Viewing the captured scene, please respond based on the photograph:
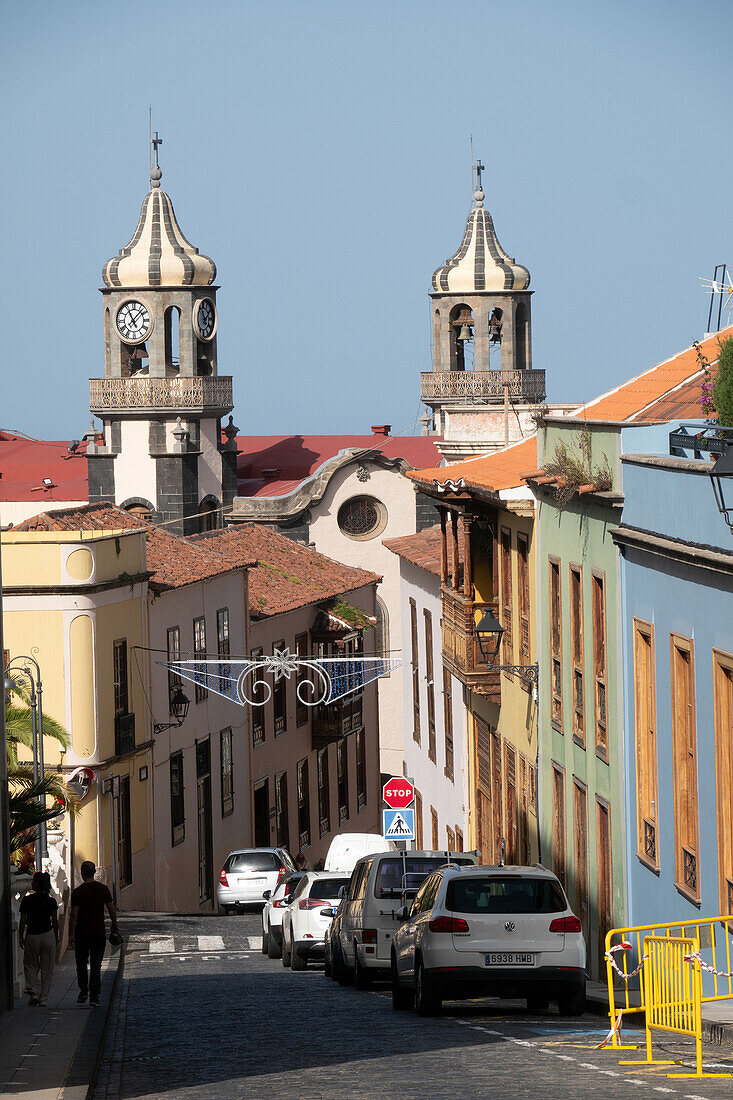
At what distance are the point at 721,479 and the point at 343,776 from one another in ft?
139

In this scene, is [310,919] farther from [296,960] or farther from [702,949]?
[702,949]

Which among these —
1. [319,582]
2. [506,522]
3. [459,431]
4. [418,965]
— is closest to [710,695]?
[418,965]

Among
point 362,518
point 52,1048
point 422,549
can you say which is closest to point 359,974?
point 52,1048

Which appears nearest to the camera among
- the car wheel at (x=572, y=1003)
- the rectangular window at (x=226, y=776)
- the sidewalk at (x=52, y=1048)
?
the sidewalk at (x=52, y=1048)

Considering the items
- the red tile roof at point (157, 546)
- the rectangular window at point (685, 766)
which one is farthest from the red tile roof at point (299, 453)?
the rectangular window at point (685, 766)

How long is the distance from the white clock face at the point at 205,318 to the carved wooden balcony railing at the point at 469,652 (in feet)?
158

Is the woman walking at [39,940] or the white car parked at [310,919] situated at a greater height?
the woman walking at [39,940]

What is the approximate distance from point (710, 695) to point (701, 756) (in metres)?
0.71

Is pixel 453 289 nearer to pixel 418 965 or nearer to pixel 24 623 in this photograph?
pixel 24 623

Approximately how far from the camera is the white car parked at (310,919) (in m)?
24.9

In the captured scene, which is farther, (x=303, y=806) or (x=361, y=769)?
(x=361, y=769)

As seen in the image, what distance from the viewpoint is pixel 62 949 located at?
26.8 metres

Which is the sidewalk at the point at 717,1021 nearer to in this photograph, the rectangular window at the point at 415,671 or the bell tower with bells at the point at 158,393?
the rectangular window at the point at 415,671

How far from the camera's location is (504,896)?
16062 mm
